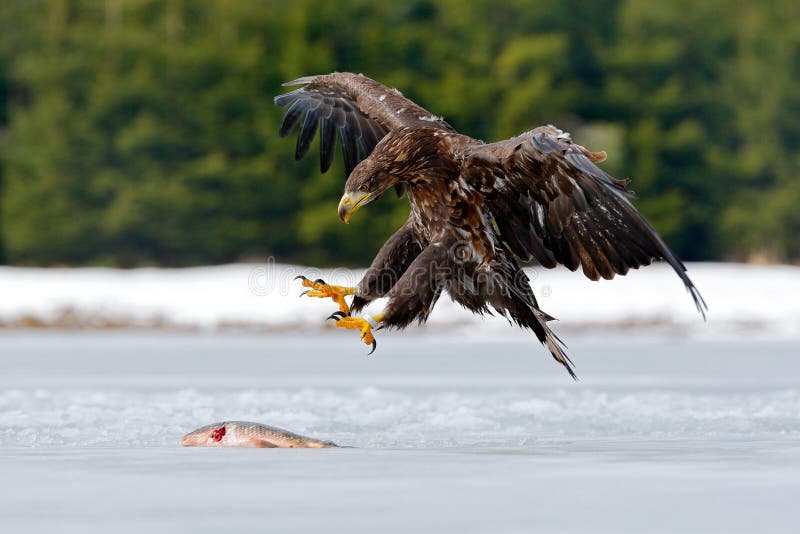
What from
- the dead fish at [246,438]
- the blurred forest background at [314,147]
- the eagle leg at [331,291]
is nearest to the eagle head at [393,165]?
the eagle leg at [331,291]

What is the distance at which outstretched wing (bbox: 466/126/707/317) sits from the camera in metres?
7.40

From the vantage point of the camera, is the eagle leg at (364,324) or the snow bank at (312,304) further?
the snow bank at (312,304)

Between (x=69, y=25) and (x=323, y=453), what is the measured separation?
29198 millimetres

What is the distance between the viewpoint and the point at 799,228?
32656 millimetres

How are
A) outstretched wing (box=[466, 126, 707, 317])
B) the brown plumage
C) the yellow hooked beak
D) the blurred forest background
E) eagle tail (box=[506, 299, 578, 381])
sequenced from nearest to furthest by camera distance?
1. outstretched wing (box=[466, 126, 707, 317])
2. the yellow hooked beak
3. the brown plumage
4. eagle tail (box=[506, 299, 578, 381])
5. the blurred forest background

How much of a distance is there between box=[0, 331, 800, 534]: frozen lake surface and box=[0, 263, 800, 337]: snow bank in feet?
8.62

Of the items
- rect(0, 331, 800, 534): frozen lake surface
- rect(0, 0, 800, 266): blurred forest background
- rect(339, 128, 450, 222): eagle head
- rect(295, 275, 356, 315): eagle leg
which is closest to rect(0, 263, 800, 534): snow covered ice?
rect(0, 331, 800, 534): frozen lake surface

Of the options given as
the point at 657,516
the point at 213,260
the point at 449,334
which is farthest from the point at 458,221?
the point at 213,260

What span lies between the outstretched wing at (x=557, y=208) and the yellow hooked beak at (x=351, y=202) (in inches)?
23.5

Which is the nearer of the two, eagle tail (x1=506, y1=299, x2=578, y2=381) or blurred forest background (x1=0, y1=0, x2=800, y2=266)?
eagle tail (x1=506, y1=299, x2=578, y2=381)

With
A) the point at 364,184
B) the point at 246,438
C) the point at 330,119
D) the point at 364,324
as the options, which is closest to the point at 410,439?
the point at 364,324

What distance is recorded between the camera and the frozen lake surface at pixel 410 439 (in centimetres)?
500

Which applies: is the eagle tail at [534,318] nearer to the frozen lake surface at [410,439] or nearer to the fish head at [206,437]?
the frozen lake surface at [410,439]

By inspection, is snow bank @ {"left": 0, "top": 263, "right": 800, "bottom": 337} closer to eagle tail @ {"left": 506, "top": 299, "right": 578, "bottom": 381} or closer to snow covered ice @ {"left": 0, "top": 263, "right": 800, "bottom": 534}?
snow covered ice @ {"left": 0, "top": 263, "right": 800, "bottom": 534}
